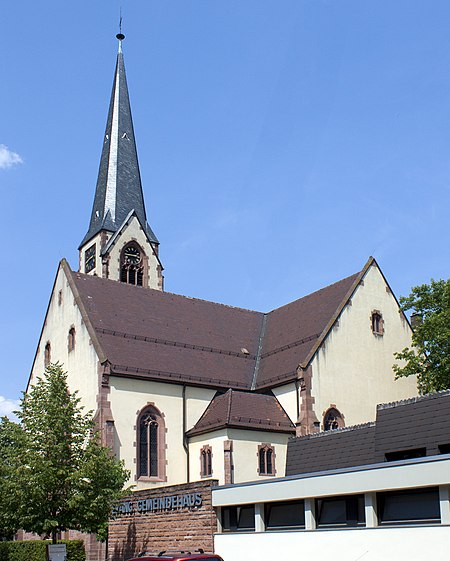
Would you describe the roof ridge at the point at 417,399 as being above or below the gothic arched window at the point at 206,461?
above

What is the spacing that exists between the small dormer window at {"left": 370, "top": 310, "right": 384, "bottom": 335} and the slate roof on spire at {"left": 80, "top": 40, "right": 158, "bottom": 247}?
2400 cm

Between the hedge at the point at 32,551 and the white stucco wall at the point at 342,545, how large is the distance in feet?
44.3

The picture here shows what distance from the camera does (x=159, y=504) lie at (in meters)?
24.1

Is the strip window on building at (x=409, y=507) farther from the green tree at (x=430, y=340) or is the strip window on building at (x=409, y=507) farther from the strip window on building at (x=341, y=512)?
the green tree at (x=430, y=340)

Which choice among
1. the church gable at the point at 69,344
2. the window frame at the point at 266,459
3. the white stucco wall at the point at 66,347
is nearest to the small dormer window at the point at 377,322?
the window frame at the point at 266,459

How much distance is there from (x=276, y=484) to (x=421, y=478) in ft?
16.2

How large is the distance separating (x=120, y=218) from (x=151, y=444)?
27.2 metres

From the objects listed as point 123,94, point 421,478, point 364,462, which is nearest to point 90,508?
point 364,462

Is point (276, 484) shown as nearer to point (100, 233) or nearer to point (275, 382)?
point (275, 382)

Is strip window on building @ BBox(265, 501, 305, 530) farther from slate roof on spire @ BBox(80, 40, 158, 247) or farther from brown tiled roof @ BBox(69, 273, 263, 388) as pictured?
slate roof on spire @ BBox(80, 40, 158, 247)

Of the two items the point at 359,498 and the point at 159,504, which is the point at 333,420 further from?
the point at 359,498

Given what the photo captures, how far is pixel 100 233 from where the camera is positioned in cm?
5912

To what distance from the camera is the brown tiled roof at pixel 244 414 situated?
118 feet

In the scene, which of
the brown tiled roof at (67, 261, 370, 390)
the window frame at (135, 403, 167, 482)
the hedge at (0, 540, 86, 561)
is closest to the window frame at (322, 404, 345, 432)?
the brown tiled roof at (67, 261, 370, 390)
